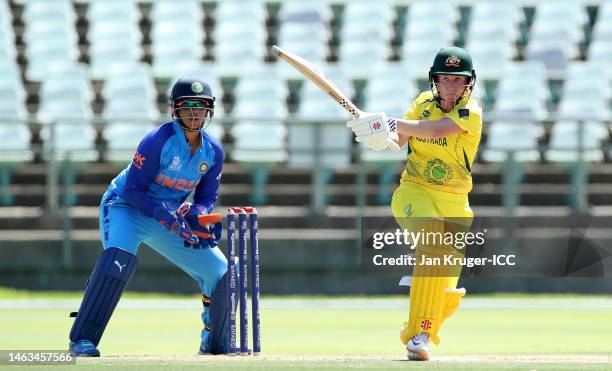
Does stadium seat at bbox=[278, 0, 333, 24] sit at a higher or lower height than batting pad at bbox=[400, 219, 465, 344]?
higher

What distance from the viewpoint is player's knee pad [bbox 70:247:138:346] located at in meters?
7.44

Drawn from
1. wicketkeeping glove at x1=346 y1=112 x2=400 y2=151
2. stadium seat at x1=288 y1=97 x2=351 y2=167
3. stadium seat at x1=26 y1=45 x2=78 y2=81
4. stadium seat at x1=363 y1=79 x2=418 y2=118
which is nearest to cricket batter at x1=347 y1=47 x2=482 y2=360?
wicketkeeping glove at x1=346 y1=112 x2=400 y2=151

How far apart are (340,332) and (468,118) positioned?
3.29 metres

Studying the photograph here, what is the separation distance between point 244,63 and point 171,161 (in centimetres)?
923

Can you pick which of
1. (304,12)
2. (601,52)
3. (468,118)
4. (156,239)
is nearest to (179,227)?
(156,239)

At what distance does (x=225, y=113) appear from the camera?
1609 cm

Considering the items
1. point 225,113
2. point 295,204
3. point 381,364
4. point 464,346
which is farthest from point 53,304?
point 381,364

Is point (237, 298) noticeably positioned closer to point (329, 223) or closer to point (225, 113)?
point (329, 223)

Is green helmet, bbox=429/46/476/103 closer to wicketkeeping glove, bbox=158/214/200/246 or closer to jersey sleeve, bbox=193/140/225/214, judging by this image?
jersey sleeve, bbox=193/140/225/214

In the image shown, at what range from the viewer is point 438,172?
297 inches

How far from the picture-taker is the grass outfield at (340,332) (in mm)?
7145

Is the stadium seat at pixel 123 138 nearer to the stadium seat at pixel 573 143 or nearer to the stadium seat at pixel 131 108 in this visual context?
Answer: the stadium seat at pixel 131 108

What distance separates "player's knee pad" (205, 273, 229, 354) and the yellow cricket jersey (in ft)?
4.26

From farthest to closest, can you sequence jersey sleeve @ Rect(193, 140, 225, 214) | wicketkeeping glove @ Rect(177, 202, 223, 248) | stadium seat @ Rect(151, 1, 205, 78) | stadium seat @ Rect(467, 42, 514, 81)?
stadium seat @ Rect(151, 1, 205, 78), stadium seat @ Rect(467, 42, 514, 81), jersey sleeve @ Rect(193, 140, 225, 214), wicketkeeping glove @ Rect(177, 202, 223, 248)
